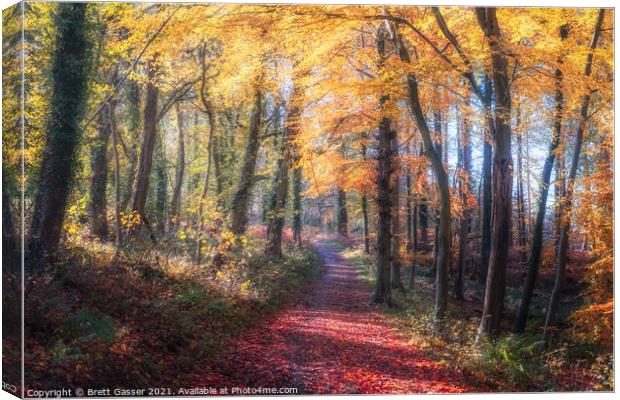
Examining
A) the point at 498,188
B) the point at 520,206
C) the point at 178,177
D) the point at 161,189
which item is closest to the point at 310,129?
the point at 178,177

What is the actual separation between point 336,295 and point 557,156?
4.05 m

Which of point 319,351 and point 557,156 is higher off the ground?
point 557,156

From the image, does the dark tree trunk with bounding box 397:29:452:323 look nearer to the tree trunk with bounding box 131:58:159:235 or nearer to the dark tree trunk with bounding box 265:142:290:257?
the dark tree trunk with bounding box 265:142:290:257

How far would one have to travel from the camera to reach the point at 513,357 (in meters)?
5.93

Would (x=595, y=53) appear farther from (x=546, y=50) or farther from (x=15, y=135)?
(x=15, y=135)

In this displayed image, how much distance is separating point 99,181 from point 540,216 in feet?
19.7

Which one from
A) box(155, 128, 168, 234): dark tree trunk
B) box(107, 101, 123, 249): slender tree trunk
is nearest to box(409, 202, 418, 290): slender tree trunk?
box(155, 128, 168, 234): dark tree trunk

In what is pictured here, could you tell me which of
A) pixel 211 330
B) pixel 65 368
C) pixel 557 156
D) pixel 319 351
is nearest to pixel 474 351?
pixel 319 351

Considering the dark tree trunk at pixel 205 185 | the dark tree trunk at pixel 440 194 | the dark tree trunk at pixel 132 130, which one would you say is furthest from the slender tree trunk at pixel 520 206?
the dark tree trunk at pixel 132 130

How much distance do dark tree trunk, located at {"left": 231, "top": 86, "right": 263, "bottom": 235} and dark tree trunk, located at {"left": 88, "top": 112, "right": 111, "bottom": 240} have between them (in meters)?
1.85

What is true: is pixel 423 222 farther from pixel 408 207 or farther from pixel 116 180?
pixel 116 180

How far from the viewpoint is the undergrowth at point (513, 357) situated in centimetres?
562

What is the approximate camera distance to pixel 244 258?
720cm

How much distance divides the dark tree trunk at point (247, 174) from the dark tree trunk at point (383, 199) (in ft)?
6.63
